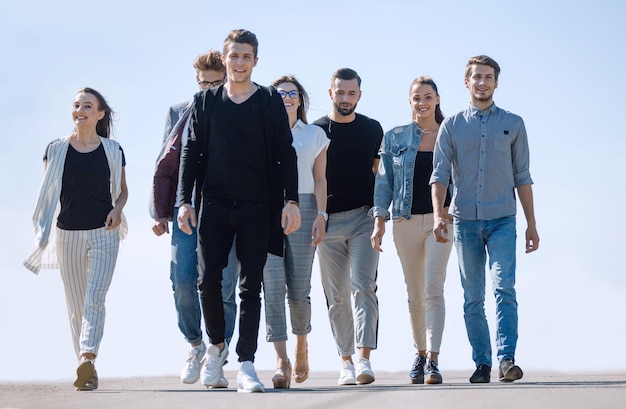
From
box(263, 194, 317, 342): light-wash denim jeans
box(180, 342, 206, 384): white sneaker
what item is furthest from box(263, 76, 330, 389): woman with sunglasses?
box(180, 342, 206, 384): white sneaker

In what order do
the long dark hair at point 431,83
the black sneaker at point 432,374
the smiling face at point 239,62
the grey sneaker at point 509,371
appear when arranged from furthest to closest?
1. the long dark hair at point 431,83
2. the black sneaker at point 432,374
3. the grey sneaker at point 509,371
4. the smiling face at point 239,62

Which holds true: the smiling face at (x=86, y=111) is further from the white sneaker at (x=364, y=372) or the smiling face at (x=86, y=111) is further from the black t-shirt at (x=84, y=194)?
the white sneaker at (x=364, y=372)

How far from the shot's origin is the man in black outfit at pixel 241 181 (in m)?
7.69

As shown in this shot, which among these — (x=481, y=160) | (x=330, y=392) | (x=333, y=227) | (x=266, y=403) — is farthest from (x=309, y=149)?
(x=266, y=403)

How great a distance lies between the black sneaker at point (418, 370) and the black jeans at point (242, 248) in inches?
78.5

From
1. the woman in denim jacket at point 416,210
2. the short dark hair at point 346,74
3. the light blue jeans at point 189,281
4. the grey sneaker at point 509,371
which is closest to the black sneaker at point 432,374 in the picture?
the woman in denim jacket at point 416,210

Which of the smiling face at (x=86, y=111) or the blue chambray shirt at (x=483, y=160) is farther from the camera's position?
the smiling face at (x=86, y=111)

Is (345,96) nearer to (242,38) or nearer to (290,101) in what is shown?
(290,101)

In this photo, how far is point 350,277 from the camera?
30.8 ft

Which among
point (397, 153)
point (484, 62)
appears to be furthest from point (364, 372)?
point (484, 62)

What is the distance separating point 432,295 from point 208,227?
7.36 ft

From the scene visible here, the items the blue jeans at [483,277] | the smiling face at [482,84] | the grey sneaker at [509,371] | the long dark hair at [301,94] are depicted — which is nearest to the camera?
the grey sneaker at [509,371]

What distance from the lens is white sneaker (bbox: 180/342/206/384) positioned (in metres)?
8.79

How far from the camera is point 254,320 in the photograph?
7.65 m
